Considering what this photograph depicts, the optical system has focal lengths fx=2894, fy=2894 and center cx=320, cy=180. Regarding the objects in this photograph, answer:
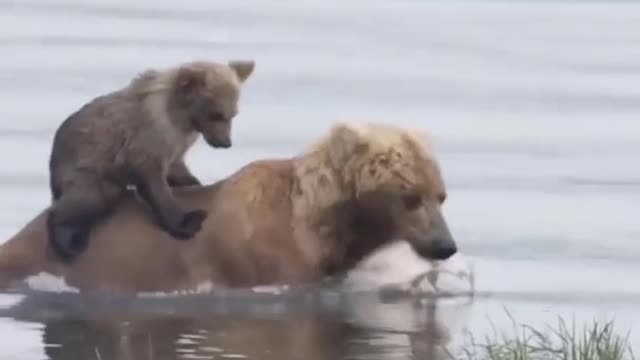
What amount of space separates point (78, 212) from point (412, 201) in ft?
4.43

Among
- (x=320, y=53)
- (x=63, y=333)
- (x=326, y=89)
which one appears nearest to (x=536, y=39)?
(x=320, y=53)

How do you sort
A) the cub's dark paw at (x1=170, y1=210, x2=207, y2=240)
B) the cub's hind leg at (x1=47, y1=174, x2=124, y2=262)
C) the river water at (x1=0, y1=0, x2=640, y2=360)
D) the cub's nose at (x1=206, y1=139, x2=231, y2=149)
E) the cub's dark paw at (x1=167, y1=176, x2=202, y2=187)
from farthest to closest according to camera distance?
the cub's dark paw at (x1=167, y1=176, x2=202, y2=187), the cub's nose at (x1=206, y1=139, x2=231, y2=149), the cub's dark paw at (x1=170, y1=210, x2=207, y2=240), the cub's hind leg at (x1=47, y1=174, x2=124, y2=262), the river water at (x1=0, y1=0, x2=640, y2=360)

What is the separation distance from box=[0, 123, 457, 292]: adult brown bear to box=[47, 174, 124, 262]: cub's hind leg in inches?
2.8

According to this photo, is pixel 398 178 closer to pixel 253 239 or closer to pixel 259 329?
pixel 253 239

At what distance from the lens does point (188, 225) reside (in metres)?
11.8

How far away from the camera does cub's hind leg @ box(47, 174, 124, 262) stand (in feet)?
38.3

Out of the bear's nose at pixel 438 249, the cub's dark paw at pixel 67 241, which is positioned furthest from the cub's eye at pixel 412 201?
the cub's dark paw at pixel 67 241

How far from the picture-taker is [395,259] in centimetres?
1193

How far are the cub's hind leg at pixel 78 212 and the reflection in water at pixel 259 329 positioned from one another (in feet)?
0.73

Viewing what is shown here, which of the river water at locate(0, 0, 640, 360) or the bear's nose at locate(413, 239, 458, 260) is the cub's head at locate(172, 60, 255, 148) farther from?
the bear's nose at locate(413, 239, 458, 260)

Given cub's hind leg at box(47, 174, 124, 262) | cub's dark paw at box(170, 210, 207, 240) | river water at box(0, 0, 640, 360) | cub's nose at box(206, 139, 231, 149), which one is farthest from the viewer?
cub's nose at box(206, 139, 231, 149)

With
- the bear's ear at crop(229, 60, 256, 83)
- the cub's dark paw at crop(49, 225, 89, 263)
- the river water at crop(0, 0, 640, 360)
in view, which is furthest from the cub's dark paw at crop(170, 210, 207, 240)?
the bear's ear at crop(229, 60, 256, 83)

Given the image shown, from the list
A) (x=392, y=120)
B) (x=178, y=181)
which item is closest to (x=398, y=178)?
(x=178, y=181)

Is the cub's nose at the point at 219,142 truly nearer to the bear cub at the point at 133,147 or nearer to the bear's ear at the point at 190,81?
the bear cub at the point at 133,147
